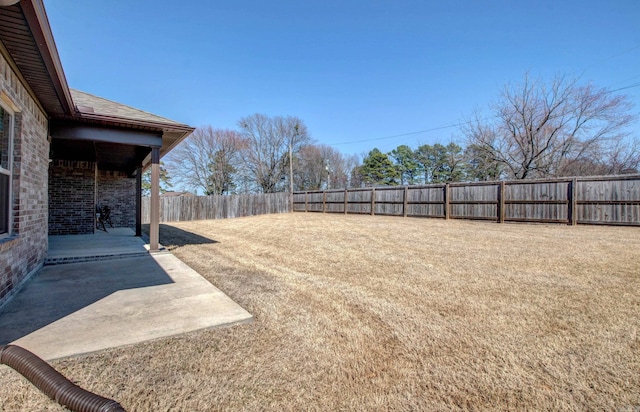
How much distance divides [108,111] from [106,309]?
432 centimetres

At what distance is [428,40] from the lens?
13750 mm

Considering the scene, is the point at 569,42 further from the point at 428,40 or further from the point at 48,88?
the point at 48,88

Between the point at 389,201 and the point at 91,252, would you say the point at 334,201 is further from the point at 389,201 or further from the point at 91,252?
the point at 91,252

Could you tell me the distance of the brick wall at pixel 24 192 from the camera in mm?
3199

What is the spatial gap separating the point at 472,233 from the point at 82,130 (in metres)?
9.28

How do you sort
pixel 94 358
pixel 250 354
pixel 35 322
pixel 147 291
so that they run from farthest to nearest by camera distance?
pixel 147 291 < pixel 35 322 < pixel 250 354 < pixel 94 358

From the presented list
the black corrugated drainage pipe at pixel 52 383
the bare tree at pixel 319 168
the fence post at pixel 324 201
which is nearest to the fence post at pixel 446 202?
the fence post at pixel 324 201

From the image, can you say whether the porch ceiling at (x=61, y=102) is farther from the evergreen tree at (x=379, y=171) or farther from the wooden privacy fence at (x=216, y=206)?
the evergreen tree at (x=379, y=171)

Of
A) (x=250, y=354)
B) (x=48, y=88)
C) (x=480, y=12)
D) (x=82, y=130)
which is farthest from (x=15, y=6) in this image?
(x=480, y=12)

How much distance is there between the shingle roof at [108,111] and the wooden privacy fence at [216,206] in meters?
11.5

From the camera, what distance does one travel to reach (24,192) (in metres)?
3.85

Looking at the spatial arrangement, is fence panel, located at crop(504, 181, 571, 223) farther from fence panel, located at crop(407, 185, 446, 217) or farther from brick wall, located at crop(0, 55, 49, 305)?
brick wall, located at crop(0, 55, 49, 305)

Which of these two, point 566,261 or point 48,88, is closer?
point 48,88

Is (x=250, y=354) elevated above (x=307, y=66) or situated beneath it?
situated beneath
